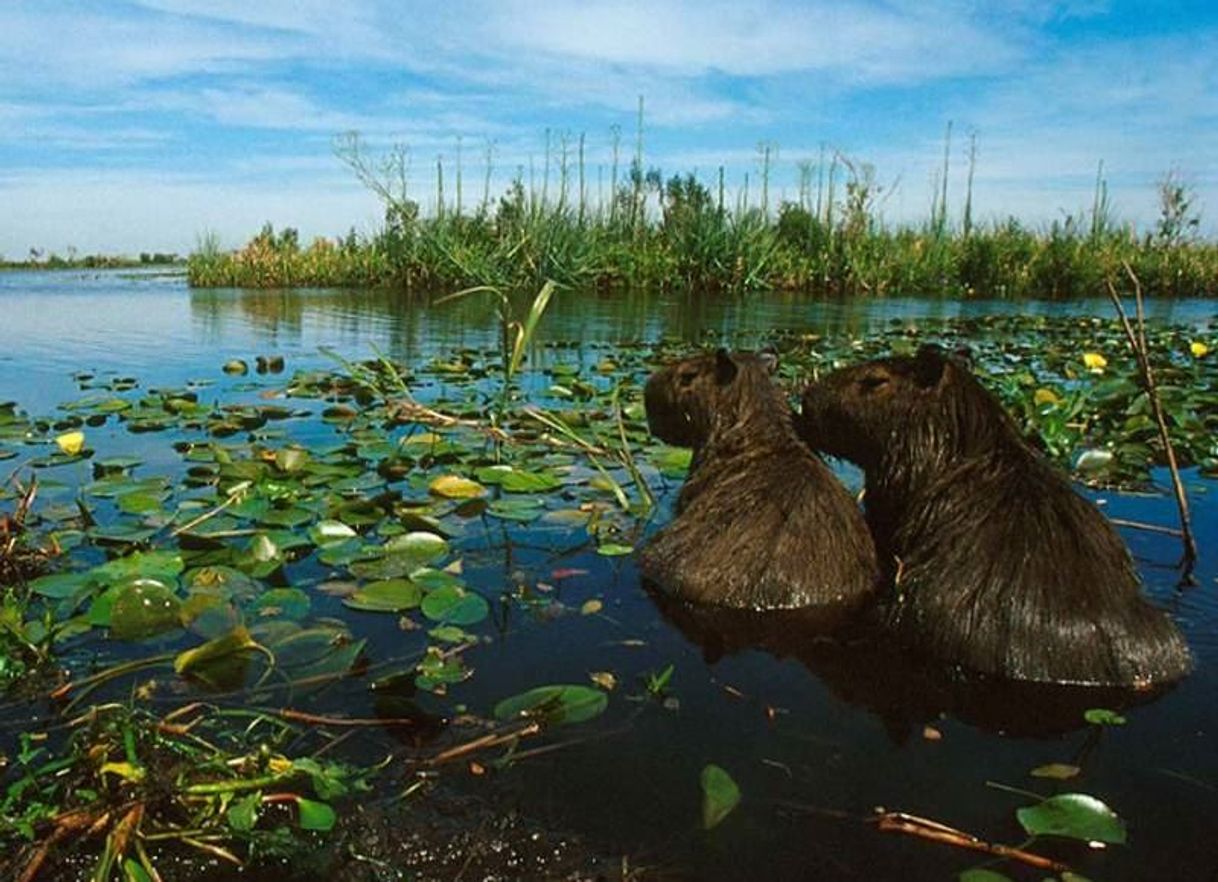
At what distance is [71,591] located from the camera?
328 cm

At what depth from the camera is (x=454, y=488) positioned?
4645mm

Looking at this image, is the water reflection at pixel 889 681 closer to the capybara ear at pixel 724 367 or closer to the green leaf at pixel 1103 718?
the green leaf at pixel 1103 718

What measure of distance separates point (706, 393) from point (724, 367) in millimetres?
165

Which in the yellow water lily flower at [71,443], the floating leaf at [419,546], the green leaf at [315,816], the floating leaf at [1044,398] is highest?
the floating leaf at [1044,398]

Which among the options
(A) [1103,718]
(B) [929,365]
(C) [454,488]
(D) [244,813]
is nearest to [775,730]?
(A) [1103,718]

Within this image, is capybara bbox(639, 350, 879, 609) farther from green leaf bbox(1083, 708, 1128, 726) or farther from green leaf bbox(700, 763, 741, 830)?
A: green leaf bbox(700, 763, 741, 830)

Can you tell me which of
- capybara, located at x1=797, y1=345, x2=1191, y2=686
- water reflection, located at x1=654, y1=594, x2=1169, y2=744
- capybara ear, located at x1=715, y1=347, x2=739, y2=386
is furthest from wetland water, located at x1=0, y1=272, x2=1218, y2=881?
capybara ear, located at x1=715, y1=347, x2=739, y2=386

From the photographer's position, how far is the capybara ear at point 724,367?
13.7 feet

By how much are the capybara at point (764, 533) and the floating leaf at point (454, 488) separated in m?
1.14

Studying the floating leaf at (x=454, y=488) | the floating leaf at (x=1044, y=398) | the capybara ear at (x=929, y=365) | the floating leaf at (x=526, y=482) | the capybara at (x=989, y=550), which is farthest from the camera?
the floating leaf at (x=1044, y=398)

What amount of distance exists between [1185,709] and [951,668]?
0.63 metres

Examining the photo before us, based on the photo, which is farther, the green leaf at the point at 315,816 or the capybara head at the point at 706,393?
the capybara head at the point at 706,393

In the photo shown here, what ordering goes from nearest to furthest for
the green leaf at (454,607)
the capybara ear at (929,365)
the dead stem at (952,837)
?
the dead stem at (952,837) < the green leaf at (454,607) < the capybara ear at (929,365)

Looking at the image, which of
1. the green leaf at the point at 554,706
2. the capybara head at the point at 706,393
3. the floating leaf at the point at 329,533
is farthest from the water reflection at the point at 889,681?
the floating leaf at the point at 329,533
